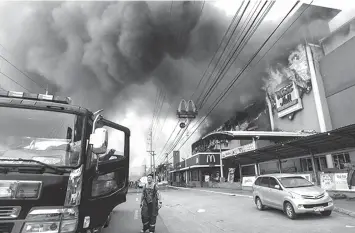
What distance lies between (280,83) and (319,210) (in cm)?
2551

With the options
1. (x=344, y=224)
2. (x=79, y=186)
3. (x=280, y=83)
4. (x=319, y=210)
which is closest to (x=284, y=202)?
(x=319, y=210)

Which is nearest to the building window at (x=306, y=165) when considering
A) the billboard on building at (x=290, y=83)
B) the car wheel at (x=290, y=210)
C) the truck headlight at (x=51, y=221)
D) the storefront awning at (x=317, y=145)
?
the storefront awning at (x=317, y=145)

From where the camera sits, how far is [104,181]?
4.55m

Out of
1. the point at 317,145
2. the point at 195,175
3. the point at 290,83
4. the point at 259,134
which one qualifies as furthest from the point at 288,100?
the point at 195,175

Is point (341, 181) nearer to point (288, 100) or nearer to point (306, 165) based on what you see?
point (306, 165)

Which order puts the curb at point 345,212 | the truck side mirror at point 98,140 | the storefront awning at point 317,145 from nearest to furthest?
the truck side mirror at point 98,140 < the curb at point 345,212 < the storefront awning at point 317,145

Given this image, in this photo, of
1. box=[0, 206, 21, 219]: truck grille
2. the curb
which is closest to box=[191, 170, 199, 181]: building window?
the curb

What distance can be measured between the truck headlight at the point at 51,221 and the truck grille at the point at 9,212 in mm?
147

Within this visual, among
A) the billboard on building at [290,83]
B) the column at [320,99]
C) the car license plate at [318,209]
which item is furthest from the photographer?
the billboard on building at [290,83]

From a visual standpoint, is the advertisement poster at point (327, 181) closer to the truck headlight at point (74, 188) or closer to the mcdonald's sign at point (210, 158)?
the truck headlight at point (74, 188)

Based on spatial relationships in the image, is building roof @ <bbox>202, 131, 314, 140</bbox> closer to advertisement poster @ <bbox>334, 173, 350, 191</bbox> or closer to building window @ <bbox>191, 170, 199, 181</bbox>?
advertisement poster @ <bbox>334, 173, 350, 191</bbox>

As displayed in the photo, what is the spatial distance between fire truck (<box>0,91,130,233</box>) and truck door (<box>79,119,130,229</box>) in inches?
0.6

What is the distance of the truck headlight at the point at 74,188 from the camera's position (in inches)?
132

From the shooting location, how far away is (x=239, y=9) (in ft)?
26.5
